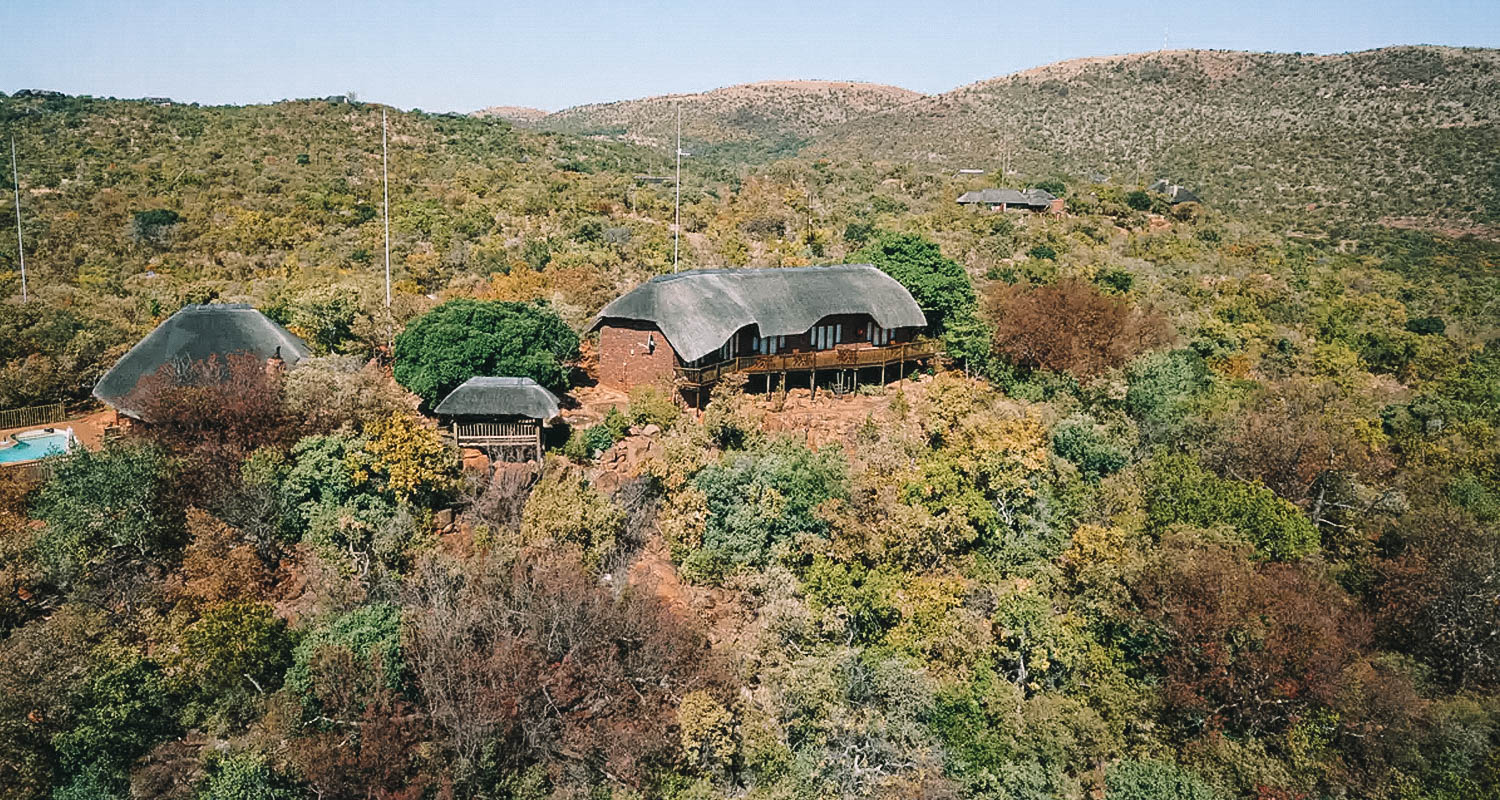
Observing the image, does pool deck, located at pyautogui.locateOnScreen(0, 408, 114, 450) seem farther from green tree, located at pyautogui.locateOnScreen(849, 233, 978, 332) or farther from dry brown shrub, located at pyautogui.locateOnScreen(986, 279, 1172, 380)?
dry brown shrub, located at pyautogui.locateOnScreen(986, 279, 1172, 380)

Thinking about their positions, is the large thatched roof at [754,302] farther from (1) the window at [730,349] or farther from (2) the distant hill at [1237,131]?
(2) the distant hill at [1237,131]

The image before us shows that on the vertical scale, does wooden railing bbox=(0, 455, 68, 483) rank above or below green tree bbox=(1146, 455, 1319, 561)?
above

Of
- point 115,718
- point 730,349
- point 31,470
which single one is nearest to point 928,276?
point 730,349

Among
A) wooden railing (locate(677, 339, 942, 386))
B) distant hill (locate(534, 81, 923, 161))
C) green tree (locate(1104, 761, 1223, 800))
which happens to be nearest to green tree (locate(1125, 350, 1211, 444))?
wooden railing (locate(677, 339, 942, 386))

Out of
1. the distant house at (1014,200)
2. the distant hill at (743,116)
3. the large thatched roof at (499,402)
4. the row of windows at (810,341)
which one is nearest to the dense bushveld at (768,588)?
the large thatched roof at (499,402)

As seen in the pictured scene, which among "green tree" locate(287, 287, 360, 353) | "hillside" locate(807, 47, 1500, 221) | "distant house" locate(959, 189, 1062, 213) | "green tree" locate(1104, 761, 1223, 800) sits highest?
"hillside" locate(807, 47, 1500, 221)

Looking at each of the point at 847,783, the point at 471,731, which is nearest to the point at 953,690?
the point at 847,783
